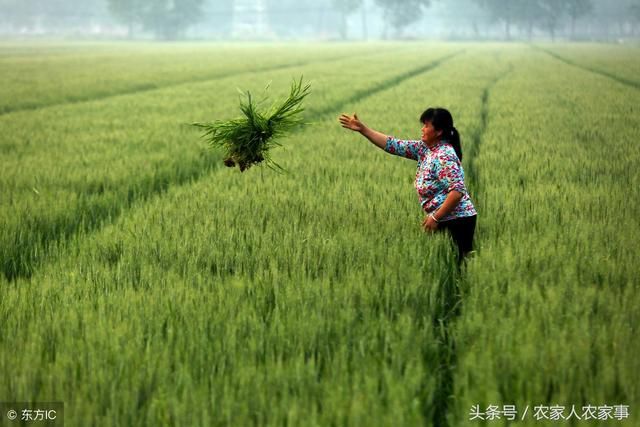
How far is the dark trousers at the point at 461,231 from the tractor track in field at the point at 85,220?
2061mm

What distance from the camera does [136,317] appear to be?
7.64ft

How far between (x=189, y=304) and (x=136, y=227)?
1.48 metres

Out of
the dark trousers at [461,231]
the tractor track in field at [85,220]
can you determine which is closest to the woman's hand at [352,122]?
the dark trousers at [461,231]

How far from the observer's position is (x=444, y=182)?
341 cm

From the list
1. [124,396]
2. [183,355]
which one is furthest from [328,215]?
[124,396]

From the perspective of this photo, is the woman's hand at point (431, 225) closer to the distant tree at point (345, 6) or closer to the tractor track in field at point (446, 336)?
the tractor track in field at point (446, 336)

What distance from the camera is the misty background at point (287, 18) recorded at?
84188 millimetres

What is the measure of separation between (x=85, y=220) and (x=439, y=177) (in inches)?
94.6

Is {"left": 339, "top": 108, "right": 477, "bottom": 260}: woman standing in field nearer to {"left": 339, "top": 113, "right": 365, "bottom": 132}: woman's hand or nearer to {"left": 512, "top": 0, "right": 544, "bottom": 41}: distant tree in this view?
{"left": 339, "top": 113, "right": 365, "bottom": 132}: woman's hand

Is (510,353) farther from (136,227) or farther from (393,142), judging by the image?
(136,227)

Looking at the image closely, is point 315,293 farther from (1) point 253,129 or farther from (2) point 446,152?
(1) point 253,129

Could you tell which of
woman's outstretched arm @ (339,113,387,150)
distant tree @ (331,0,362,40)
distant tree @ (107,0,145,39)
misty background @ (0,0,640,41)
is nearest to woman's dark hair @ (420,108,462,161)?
woman's outstretched arm @ (339,113,387,150)

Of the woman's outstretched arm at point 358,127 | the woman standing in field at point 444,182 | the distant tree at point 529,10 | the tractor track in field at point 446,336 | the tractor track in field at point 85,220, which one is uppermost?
the distant tree at point 529,10

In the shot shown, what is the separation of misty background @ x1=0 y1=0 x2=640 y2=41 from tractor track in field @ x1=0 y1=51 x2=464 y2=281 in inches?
3221
